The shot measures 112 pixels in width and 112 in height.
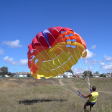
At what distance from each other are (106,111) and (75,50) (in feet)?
18.3

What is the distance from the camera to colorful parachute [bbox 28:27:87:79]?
16797mm

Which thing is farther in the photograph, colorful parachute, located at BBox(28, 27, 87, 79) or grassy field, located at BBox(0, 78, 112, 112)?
colorful parachute, located at BBox(28, 27, 87, 79)

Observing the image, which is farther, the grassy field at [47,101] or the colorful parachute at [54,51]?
the colorful parachute at [54,51]

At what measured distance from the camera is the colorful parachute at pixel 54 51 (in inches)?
661

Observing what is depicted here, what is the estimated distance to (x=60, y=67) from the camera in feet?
59.7

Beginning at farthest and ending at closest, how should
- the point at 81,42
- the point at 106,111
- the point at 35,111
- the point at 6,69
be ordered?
1. the point at 6,69
2. the point at 81,42
3. the point at 35,111
4. the point at 106,111

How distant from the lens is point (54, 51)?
17531 mm

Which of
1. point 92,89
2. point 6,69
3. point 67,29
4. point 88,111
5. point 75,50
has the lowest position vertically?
point 88,111

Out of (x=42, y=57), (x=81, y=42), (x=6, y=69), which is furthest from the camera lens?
(x=6, y=69)

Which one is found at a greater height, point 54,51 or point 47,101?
point 54,51

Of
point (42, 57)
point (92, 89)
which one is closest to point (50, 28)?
point (42, 57)

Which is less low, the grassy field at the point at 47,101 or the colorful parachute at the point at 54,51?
the colorful parachute at the point at 54,51

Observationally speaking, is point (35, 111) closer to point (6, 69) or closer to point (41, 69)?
point (41, 69)

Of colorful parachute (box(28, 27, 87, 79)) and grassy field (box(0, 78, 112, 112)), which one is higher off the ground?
colorful parachute (box(28, 27, 87, 79))
